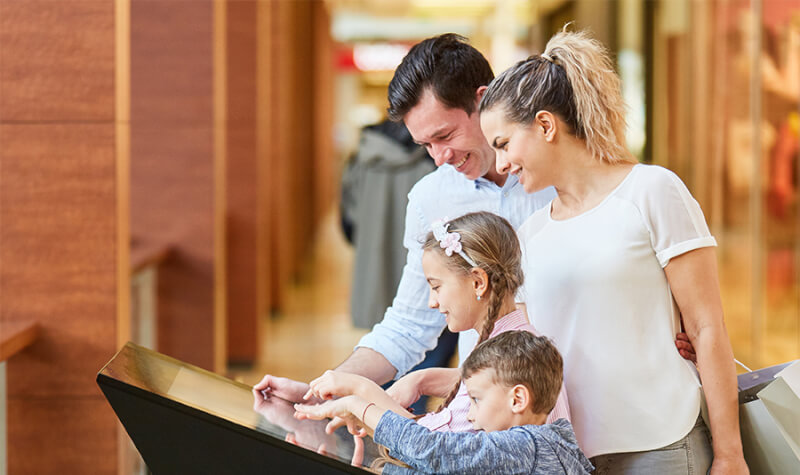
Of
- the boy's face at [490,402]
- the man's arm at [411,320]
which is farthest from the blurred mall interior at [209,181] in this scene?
the man's arm at [411,320]

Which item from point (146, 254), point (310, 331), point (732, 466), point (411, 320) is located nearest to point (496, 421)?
point (732, 466)

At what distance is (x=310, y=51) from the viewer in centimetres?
1534

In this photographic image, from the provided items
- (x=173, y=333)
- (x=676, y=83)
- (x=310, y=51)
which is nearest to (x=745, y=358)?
(x=676, y=83)

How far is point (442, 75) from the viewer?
6.33 feet

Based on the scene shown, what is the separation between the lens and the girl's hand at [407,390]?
170 cm

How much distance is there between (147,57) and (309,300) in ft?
14.9

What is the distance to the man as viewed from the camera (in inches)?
76.1

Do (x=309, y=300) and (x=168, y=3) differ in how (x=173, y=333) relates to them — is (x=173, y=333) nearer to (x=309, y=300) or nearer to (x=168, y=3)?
(x=168, y=3)

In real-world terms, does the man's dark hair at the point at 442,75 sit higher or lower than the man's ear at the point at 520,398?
higher

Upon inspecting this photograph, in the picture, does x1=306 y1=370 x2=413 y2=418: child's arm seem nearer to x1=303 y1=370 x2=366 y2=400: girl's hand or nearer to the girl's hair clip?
x1=303 y1=370 x2=366 y2=400: girl's hand

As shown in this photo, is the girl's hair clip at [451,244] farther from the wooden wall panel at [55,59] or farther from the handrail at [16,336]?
the wooden wall panel at [55,59]

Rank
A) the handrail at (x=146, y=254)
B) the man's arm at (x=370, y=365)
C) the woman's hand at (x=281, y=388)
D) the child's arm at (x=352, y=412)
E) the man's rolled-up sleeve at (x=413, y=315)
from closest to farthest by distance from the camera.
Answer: the child's arm at (x=352, y=412) → the woman's hand at (x=281, y=388) → the man's arm at (x=370, y=365) → the man's rolled-up sleeve at (x=413, y=315) → the handrail at (x=146, y=254)

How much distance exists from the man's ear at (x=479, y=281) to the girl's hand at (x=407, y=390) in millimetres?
229

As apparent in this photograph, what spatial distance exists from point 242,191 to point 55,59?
3.80 meters
